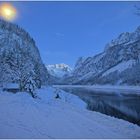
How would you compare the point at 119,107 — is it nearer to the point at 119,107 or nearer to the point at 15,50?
the point at 119,107

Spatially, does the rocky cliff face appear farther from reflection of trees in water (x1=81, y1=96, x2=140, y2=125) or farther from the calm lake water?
reflection of trees in water (x1=81, y1=96, x2=140, y2=125)

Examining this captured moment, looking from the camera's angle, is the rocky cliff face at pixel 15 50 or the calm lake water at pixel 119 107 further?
the rocky cliff face at pixel 15 50

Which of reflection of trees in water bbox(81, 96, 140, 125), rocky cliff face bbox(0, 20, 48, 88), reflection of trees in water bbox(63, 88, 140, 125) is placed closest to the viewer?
reflection of trees in water bbox(81, 96, 140, 125)

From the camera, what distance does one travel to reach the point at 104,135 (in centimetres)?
1223

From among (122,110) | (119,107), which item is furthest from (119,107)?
(122,110)

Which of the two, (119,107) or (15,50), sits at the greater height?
(15,50)

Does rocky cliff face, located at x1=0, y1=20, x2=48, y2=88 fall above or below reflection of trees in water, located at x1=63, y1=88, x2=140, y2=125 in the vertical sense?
above

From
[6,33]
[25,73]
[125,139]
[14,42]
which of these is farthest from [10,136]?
[6,33]

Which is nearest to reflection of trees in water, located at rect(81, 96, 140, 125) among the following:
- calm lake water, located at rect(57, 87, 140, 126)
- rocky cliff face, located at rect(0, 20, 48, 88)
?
calm lake water, located at rect(57, 87, 140, 126)

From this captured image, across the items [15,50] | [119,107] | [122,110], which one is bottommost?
[122,110]

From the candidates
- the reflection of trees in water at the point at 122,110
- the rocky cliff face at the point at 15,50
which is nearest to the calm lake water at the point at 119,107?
the reflection of trees in water at the point at 122,110

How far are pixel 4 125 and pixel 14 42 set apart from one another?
125 m

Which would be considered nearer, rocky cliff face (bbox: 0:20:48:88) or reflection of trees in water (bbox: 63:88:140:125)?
reflection of trees in water (bbox: 63:88:140:125)

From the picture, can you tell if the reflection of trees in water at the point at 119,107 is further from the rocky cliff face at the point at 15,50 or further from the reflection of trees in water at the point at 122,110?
the rocky cliff face at the point at 15,50
